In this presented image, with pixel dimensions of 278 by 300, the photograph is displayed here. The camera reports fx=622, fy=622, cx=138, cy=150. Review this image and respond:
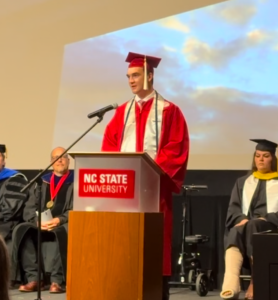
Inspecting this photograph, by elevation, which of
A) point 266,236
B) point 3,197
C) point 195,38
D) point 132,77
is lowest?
point 266,236

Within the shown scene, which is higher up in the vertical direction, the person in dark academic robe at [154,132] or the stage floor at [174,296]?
the person in dark academic robe at [154,132]

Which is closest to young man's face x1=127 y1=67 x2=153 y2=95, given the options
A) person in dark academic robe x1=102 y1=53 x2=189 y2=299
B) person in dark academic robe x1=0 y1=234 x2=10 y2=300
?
person in dark academic robe x1=102 y1=53 x2=189 y2=299

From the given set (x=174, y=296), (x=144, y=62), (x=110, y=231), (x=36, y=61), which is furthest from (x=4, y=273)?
(x=36, y=61)

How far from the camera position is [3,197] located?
5906 millimetres

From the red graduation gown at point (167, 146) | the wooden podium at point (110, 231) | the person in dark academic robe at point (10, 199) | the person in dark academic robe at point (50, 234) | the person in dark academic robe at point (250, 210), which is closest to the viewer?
the wooden podium at point (110, 231)

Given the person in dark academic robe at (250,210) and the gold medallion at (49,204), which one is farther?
the gold medallion at (49,204)

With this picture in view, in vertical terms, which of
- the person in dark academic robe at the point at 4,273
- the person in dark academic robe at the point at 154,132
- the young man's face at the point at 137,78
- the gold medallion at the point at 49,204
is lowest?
the person in dark academic robe at the point at 4,273

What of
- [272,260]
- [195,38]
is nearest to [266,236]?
[272,260]

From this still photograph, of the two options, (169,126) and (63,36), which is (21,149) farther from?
(169,126)

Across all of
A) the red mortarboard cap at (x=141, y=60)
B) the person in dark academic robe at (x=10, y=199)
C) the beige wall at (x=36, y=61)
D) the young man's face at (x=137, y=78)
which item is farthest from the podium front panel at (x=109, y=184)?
the beige wall at (x=36, y=61)

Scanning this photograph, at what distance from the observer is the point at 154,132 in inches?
148

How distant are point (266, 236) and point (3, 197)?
408 cm

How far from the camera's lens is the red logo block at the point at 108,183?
9.78 feet

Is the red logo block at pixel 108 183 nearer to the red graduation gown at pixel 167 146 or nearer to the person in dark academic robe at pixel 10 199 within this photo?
the red graduation gown at pixel 167 146
